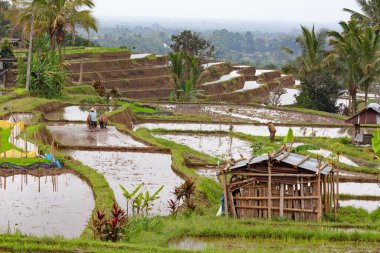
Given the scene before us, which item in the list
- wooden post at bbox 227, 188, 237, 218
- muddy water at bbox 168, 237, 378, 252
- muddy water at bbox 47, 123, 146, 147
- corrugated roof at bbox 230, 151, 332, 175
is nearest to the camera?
muddy water at bbox 168, 237, 378, 252

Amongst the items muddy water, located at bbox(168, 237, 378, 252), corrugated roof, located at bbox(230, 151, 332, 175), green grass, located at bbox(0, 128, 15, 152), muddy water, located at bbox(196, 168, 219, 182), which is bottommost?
muddy water, located at bbox(168, 237, 378, 252)

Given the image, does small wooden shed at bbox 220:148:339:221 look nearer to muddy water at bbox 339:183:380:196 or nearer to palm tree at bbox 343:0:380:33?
muddy water at bbox 339:183:380:196

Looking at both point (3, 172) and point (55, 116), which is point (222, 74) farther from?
point (3, 172)

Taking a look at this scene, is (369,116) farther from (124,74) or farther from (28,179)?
(124,74)

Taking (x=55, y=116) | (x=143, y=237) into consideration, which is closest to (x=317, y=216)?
(x=143, y=237)

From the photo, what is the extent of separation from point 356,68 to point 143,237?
71.1 feet

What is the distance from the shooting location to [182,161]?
16.0 meters

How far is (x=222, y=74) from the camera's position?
158 feet

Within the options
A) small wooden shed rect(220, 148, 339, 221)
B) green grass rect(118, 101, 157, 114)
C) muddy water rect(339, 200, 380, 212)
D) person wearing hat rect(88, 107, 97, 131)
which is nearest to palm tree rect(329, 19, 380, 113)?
green grass rect(118, 101, 157, 114)

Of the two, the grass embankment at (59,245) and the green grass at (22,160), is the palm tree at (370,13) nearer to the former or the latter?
the green grass at (22,160)

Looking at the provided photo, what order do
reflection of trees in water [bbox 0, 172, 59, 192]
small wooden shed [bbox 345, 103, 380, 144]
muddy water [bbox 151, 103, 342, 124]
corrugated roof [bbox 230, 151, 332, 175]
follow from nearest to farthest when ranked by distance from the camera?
corrugated roof [bbox 230, 151, 332, 175] < reflection of trees in water [bbox 0, 172, 59, 192] < small wooden shed [bbox 345, 103, 380, 144] < muddy water [bbox 151, 103, 342, 124]

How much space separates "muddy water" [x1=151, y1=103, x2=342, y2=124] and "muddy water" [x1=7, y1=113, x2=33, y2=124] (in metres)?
8.26

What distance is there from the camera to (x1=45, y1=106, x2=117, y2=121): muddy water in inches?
920

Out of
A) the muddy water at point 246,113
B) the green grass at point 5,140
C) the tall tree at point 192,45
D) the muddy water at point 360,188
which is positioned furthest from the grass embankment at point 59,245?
the tall tree at point 192,45
